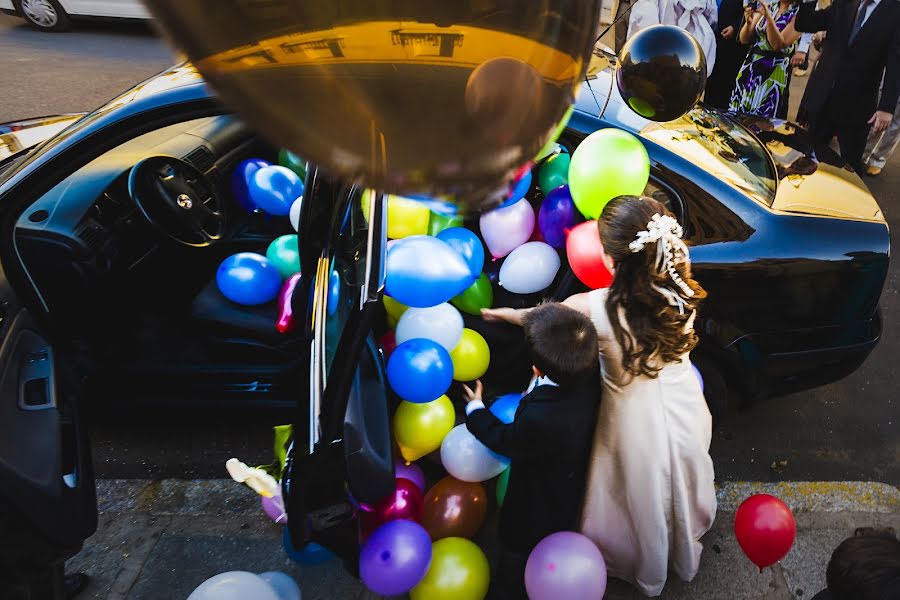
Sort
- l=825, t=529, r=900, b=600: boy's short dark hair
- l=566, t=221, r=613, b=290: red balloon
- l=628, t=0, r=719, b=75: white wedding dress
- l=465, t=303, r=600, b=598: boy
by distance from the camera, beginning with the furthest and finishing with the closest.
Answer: l=628, t=0, r=719, b=75: white wedding dress → l=566, t=221, r=613, b=290: red balloon → l=465, t=303, r=600, b=598: boy → l=825, t=529, r=900, b=600: boy's short dark hair

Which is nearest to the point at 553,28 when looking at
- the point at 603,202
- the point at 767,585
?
the point at 603,202

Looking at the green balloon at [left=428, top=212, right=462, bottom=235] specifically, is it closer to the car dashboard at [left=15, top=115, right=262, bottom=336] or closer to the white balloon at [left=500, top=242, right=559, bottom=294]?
the white balloon at [left=500, top=242, right=559, bottom=294]

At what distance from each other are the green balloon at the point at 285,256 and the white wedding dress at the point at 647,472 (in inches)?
59.9

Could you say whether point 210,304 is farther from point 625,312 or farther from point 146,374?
point 625,312

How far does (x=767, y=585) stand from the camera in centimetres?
220

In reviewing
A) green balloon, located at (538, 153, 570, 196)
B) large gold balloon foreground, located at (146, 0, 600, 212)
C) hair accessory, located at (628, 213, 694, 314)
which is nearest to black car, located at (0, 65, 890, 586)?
green balloon, located at (538, 153, 570, 196)

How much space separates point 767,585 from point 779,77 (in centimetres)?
375

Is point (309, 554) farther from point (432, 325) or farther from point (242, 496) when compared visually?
point (432, 325)

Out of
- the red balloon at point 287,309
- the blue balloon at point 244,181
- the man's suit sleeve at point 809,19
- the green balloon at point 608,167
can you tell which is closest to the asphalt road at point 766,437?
the red balloon at point 287,309

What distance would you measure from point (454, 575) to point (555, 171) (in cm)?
189

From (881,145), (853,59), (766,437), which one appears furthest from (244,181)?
(881,145)

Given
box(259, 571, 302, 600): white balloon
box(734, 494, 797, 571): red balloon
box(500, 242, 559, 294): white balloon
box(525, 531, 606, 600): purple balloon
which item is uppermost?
box(500, 242, 559, 294): white balloon

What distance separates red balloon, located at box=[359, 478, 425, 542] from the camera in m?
1.99

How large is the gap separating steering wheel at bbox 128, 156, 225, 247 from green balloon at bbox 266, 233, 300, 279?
1.19ft
